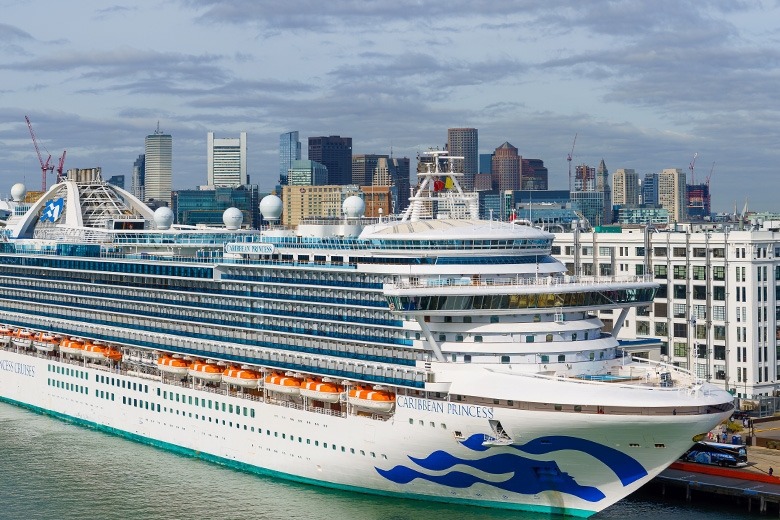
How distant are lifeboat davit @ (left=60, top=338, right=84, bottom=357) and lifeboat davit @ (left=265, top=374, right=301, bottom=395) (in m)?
16.3

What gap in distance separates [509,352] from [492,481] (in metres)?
4.88

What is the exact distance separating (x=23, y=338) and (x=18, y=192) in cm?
2206

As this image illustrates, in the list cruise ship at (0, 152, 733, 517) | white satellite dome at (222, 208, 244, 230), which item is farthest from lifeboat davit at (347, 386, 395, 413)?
white satellite dome at (222, 208, 244, 230)

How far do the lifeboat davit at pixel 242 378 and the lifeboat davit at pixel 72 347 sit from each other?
13357 mm

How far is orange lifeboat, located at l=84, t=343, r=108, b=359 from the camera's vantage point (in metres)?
59.2

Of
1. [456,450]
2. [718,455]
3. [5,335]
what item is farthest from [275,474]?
[5,335]

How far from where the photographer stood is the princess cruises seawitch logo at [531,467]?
132ft

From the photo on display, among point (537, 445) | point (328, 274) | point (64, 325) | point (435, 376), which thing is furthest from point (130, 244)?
point (537, 445)

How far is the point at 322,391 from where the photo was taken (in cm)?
4606

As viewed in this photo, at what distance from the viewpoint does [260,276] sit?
164 ft

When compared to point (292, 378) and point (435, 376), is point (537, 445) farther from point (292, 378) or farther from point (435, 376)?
point (292, 378)

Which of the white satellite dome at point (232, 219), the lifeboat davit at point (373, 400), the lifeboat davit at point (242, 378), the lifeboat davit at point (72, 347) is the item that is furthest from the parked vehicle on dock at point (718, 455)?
the lifeboat davit at point (72, 347)

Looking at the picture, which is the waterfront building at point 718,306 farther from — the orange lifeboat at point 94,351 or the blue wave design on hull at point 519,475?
the orange lifeboat at point 94,351

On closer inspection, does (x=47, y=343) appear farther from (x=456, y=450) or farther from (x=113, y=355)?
(x=456, y=450)
